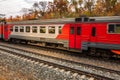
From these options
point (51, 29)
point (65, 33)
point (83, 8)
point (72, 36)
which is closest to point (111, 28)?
point (72, 36)

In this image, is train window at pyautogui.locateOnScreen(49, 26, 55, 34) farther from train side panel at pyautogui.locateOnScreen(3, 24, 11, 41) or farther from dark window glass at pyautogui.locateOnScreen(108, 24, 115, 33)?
train side panel at pyautogui.locateOnScreen(3, 24, 11, 41)

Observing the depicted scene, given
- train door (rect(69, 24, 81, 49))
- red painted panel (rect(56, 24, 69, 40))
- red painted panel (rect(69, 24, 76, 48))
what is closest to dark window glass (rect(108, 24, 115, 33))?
train door (rect(69, 24, 81, 49))

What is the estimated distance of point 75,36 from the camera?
63.6 ft

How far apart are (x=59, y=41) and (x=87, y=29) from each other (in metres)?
4.33

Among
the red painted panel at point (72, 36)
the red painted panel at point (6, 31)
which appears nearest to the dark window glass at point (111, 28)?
the red painted panel at point (72, 36)

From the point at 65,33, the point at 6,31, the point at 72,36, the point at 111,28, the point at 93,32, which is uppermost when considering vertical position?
the point at 111,28

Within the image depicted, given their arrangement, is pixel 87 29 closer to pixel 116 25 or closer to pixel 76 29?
pixel 76 29

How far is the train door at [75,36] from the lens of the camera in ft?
62.3

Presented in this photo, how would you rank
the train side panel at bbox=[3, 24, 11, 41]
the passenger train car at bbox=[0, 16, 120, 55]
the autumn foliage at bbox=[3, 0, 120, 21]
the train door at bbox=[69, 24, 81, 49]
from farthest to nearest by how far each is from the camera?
the autumn foliage at bbox=[3, 0, 120, 21] → the train side panel at bbox=[3, 24, 11, 41] → the train door at bbox=[69, 24, 81, 49] → the passenger train car at bbox=[0, 16, 120, 55]

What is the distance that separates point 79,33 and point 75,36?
1.89 ft

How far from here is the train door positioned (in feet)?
62.3

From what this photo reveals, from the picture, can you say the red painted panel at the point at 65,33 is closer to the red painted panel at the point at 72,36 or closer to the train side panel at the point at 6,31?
the red painted panel at the point at 72,36

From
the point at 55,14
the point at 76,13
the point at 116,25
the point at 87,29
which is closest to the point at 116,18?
the point at 116,25

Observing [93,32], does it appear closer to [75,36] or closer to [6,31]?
[75,36]
